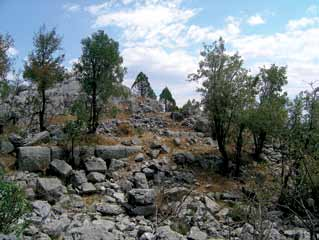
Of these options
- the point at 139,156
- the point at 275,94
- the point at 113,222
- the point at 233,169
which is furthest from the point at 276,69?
the point at 113,222

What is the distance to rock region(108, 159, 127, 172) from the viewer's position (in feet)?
62.9

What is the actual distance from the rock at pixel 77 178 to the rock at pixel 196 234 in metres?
6.08

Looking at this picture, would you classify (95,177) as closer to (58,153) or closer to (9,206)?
(58,153)

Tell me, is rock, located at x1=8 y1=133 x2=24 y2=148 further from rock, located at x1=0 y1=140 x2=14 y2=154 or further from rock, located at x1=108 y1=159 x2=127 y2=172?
rock, located at x1=108 y1=159 x2=127 y2=172

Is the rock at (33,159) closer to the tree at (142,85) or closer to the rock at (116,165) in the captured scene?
the rock at (116,165)

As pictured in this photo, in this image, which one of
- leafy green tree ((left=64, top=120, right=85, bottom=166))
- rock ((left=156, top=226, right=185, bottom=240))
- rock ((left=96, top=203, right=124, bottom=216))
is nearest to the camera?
rock ((left=156, top=226, right=185, bottom=240))

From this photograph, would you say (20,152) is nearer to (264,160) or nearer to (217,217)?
(217,217)

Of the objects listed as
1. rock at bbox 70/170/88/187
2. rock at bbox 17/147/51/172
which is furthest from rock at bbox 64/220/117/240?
rock at bbox 17/147/51/172

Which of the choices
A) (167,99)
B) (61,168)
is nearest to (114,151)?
(61,168)

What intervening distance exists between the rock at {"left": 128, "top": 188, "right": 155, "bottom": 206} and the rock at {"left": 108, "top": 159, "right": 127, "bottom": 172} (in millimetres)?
3698

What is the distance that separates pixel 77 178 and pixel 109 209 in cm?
302

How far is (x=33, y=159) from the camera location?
1755cm

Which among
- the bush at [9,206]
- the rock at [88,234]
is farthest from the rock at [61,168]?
the bush at [9,206]

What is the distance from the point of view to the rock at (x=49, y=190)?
1512 cm
